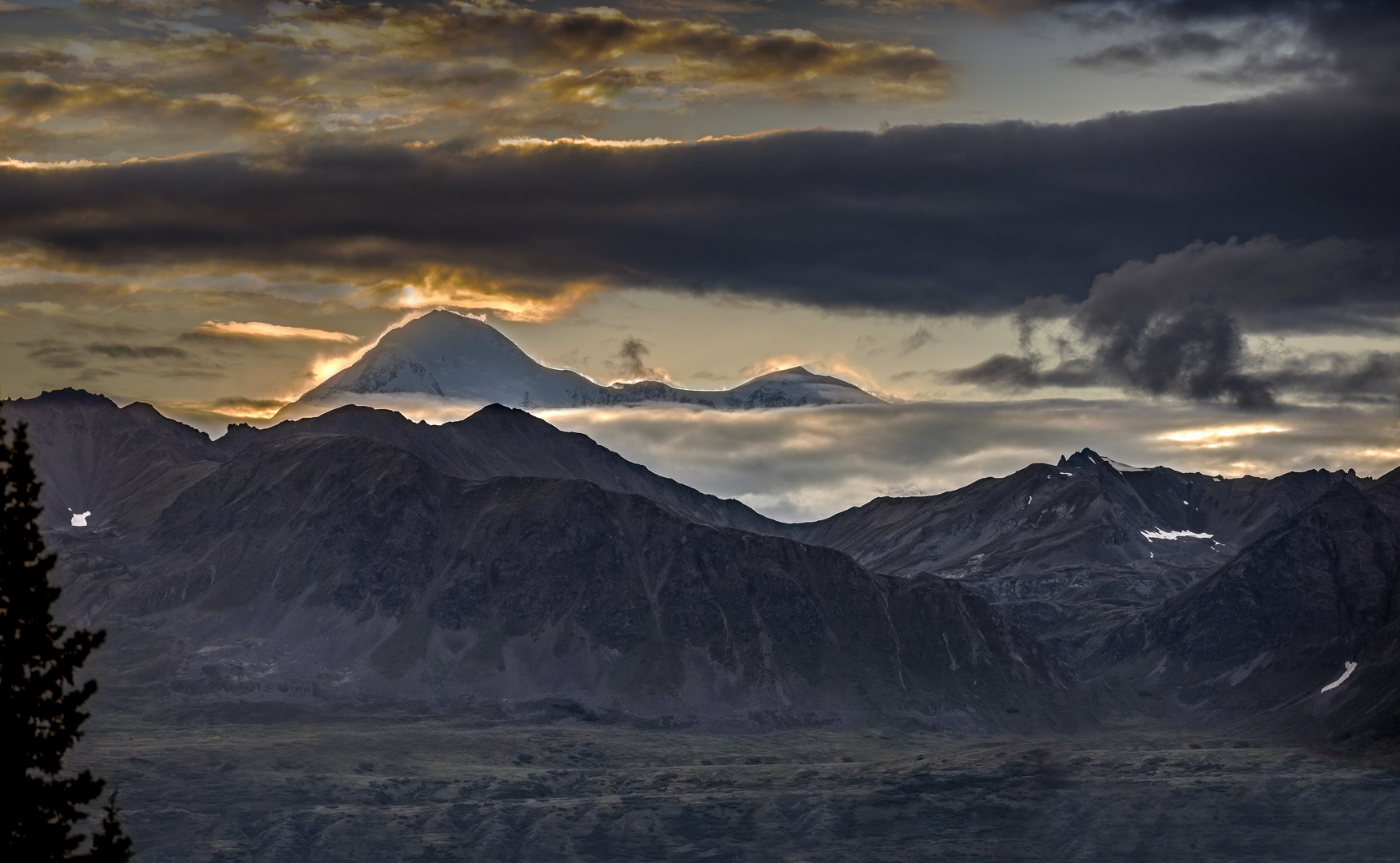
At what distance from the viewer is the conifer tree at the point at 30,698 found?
56781mm

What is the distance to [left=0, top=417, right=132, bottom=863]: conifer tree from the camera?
2235 inches

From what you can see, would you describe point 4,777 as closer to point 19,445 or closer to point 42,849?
point 42,849

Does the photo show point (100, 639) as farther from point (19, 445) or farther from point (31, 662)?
point (19, 445)

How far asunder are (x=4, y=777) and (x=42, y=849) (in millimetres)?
2478

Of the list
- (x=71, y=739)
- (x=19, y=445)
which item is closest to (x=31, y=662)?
(x=71, y=739)

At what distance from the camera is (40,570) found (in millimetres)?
57250

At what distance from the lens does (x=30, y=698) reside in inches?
2260

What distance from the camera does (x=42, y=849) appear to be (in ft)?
187

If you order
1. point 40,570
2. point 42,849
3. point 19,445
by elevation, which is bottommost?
point 42,849

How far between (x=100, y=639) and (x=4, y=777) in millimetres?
5611

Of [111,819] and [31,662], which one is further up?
[31,662]

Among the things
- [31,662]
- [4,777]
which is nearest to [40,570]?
[31,662]

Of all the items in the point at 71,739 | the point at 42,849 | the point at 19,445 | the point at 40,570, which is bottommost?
the point at 42,849

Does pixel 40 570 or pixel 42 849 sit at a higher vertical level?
pixel 40 570
